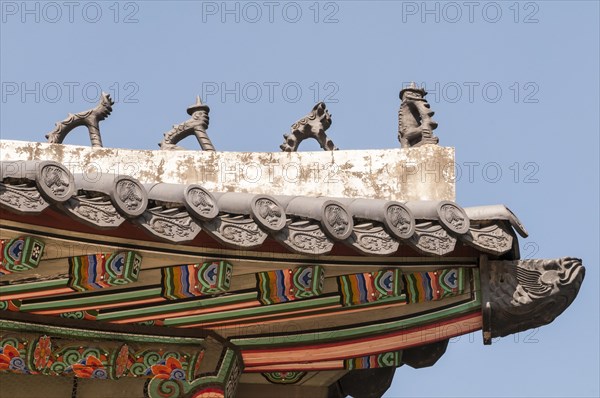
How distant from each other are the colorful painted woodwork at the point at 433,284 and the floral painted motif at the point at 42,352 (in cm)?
221

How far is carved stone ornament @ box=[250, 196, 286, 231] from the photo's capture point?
8320mm

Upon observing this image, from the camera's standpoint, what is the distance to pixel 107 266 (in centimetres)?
852

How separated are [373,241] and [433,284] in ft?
2.40

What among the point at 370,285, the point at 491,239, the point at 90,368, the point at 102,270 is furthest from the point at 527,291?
the point at 90,368

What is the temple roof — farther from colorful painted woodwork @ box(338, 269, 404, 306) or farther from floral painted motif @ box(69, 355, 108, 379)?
floral painted motif @ box(69, 355, 108, 379)

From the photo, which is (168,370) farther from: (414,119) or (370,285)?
(414,119)

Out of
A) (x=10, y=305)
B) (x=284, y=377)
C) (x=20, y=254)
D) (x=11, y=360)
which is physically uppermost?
(x=20, y=254)

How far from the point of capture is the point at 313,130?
10.3m

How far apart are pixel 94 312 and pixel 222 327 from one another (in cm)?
81

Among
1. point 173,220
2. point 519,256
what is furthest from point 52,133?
point 519,256

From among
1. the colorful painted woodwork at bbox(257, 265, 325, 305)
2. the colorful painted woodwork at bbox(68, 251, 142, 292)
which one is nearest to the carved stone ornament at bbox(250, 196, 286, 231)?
the colorful painted woodwork at bbox(257, 265, 325, 305)

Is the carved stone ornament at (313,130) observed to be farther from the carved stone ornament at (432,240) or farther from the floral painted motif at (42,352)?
the floral painted motif at (42,352)

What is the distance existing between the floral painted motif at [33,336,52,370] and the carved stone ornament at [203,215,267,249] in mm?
1471

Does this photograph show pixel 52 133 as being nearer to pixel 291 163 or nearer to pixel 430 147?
pixel 291 163
